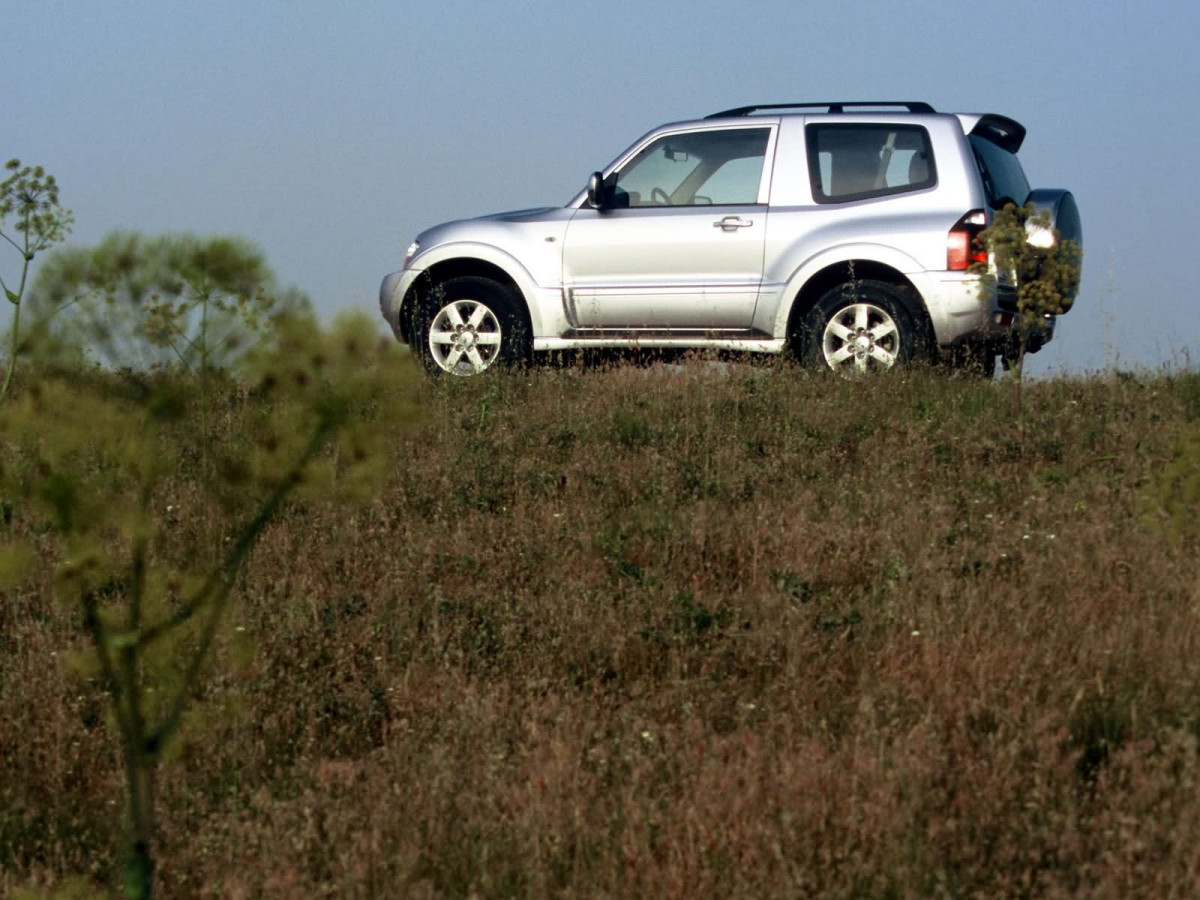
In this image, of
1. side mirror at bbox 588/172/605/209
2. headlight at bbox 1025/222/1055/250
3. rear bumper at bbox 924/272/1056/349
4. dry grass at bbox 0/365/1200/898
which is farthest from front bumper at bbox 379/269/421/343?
headlight at bbox 1025/222/1055/250

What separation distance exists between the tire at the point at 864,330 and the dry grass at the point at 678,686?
1587 mm

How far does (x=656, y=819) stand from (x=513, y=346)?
7.60 meters

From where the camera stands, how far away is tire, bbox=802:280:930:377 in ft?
33.2

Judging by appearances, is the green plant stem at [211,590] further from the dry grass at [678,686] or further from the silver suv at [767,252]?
the silver suv at [767,252]

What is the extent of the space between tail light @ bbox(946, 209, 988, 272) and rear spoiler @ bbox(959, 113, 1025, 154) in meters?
0.82

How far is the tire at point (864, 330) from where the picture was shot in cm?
1012

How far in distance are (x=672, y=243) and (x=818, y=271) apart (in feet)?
3.79

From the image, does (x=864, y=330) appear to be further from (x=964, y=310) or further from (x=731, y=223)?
(x=731, y=223)

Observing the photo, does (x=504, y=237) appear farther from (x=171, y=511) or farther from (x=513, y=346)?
(x=171, y=511)

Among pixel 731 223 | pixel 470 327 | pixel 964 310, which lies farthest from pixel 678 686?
pixel 470 327

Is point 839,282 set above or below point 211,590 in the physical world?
above

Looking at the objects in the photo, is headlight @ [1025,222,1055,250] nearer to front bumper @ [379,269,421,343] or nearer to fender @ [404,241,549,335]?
fender @ [404,241,549,335]

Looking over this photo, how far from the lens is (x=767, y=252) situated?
1050cm

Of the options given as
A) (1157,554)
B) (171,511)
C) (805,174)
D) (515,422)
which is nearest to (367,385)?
(1157,554)
